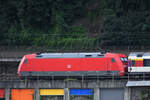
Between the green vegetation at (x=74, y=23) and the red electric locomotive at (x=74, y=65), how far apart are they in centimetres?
1145

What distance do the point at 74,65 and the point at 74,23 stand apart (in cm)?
1945

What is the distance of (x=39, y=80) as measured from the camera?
40219 mm

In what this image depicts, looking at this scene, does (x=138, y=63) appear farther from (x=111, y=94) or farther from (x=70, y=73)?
(x=70, y=73)

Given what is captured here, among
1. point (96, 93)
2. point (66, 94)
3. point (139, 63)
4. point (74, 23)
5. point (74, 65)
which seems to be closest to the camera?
point (96, 93)

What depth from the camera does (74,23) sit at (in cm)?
6066

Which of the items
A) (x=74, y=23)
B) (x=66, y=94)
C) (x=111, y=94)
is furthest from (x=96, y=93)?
(x=74, y=23)

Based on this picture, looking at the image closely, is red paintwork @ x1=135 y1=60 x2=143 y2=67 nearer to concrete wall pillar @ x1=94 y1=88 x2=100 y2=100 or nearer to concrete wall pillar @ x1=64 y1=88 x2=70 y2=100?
concrete wall pillar @ x1=94 y1=88 x2=100 y2=100

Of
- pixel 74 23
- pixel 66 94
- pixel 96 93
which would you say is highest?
pixel 74 23

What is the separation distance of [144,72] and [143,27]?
1361 centimetres

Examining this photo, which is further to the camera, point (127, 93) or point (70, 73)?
point (70, 73)

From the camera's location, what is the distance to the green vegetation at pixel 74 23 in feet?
176

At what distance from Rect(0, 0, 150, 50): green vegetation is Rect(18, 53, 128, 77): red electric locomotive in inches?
451

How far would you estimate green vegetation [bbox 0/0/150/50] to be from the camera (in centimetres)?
5371

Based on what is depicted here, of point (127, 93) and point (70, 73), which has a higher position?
point (70, 73)
